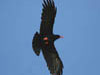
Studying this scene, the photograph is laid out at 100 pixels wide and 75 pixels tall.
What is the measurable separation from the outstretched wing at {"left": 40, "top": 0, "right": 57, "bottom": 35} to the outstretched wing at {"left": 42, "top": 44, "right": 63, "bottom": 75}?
40.3 inches

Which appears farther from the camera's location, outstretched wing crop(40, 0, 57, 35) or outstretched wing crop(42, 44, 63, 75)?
outstretched wing crop(42, 44, 63, 75)

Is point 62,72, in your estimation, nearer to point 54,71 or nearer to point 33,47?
point 54,71

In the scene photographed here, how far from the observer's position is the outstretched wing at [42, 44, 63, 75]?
23812 mm

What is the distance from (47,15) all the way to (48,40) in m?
1.34

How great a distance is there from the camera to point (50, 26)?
23.6 metres

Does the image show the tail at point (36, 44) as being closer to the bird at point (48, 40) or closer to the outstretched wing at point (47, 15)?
the bird at point (48, 40)

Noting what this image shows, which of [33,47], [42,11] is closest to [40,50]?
[33,47]

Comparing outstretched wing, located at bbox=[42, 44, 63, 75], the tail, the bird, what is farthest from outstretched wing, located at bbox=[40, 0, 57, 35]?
outstretched wing, located at bbox=[42, 44, 63, 75]

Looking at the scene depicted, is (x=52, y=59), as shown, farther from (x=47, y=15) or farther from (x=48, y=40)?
(x=47, y=15)

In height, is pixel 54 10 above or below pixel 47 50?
above

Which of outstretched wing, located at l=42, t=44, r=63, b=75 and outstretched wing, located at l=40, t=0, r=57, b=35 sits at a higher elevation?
outstretched wing, located at l=40, t=0, r=57, b=35

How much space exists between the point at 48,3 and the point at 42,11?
1.82 ft

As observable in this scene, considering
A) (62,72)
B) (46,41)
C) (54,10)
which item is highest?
(54,10)

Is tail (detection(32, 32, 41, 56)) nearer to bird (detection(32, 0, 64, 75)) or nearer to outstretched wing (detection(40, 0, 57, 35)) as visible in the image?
bird (detection(32, 0, 64, 75))
